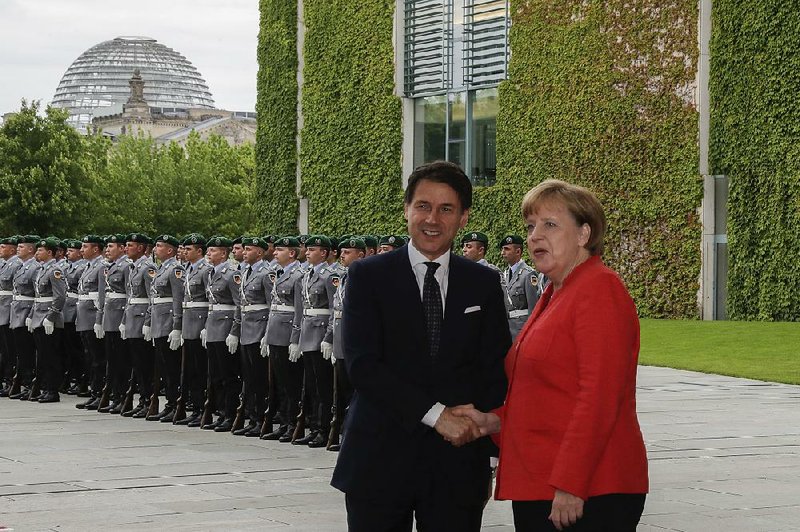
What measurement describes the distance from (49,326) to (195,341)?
11.4 ft

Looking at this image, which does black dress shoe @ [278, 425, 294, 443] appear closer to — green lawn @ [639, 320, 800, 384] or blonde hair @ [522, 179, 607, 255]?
green lawn @ [639, 320, 800, 384]

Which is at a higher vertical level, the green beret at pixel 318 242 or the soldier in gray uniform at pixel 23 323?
the green beret at pixel 318 242

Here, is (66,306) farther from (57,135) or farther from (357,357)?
(57,135)

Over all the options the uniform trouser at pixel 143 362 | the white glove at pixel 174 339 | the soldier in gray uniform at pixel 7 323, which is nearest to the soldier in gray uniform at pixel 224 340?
the white glove at pixel 174 339

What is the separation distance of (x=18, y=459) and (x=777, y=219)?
17715mm

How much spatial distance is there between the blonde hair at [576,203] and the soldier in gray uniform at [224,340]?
1030 cm

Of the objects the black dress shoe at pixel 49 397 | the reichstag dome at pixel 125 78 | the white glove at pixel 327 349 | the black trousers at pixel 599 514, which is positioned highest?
the reichstag dome at pixel 125 78

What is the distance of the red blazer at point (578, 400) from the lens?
432 centimetres

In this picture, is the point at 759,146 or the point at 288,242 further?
the point at 759,146

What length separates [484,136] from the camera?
34500 millimetres

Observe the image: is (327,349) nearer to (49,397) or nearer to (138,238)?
(138,238)

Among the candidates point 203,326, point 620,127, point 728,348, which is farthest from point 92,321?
point 620,127

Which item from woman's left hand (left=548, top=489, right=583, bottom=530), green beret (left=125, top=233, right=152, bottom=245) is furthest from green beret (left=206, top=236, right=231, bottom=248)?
woman's left hand (left=548, top=489, right=583, bottom=530)

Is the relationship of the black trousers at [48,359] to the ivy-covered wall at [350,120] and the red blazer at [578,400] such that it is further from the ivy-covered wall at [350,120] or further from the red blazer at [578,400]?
the ivy-covered wall at [350,120]
